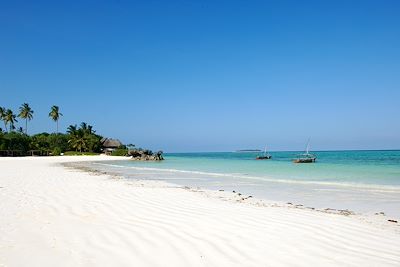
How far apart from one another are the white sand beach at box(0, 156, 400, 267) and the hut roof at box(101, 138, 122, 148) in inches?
3516

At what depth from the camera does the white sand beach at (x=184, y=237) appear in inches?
174

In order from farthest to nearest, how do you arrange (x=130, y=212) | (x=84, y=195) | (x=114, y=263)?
(x=84, y=195)
(x=130, y=212)
(x=114, y=263)

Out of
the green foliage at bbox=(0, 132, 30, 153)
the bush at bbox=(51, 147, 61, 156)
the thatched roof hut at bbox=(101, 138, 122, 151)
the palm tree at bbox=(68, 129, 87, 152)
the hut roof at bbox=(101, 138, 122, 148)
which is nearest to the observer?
the green foliage at bbox=(0, 132, 30, 153)

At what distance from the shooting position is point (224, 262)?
14.2 feet

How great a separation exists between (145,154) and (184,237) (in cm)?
7215

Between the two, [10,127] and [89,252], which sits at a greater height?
[10,127]

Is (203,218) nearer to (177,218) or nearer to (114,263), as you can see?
(177,218)

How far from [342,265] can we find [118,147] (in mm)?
94705

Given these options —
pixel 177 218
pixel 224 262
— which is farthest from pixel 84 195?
pixel 224 262

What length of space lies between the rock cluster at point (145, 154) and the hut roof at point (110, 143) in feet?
50.6

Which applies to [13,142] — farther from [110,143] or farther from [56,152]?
[110,143]

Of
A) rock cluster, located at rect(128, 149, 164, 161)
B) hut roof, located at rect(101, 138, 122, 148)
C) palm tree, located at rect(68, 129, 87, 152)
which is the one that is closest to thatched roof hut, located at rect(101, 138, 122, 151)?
hut roof, located at rect(101, 138, 122, 148)

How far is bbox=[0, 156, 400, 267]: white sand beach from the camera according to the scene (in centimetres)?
443

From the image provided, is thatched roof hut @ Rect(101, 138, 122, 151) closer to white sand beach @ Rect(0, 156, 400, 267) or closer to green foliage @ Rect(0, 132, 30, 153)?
green foliage @ Rect(0, 132, 30, 153)
